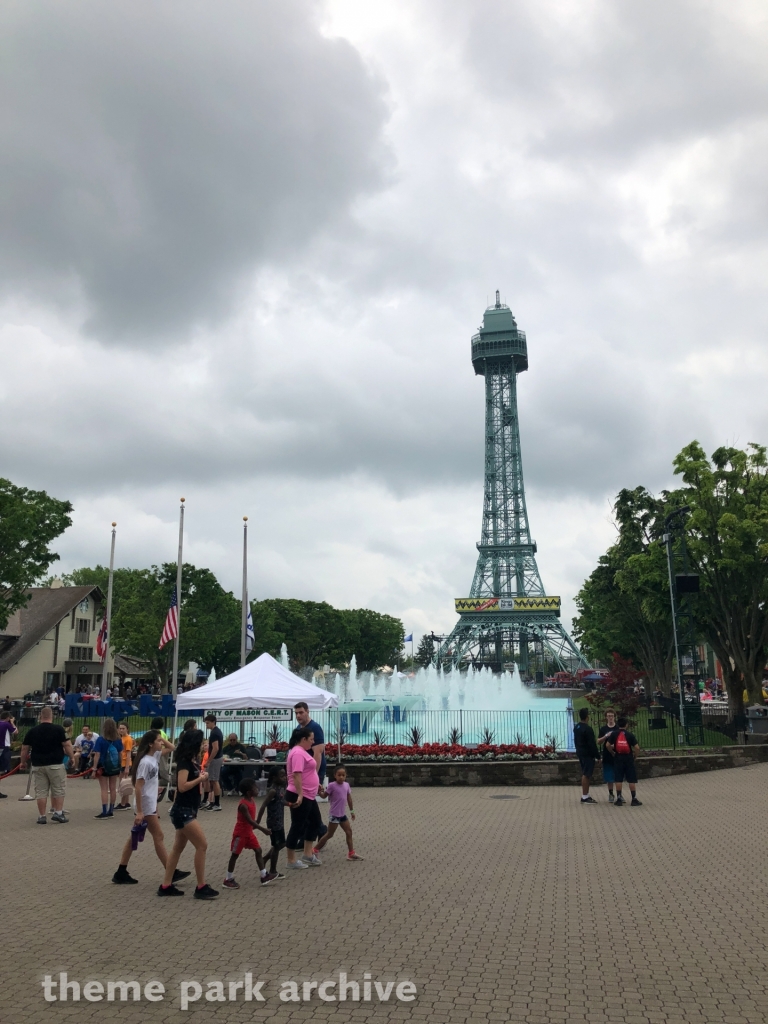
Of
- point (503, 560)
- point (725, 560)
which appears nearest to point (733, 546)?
point (725, 560)

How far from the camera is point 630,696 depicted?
33.6 m

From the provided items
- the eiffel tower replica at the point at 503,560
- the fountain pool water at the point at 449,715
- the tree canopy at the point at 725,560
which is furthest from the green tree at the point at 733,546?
the eiffel tower replica at the point at 503,560

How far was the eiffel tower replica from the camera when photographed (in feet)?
378

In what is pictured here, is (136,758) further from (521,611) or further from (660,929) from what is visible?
(521,611)

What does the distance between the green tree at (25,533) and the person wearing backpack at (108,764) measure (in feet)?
73.5

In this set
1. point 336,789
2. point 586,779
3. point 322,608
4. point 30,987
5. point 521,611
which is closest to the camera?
point 30,987

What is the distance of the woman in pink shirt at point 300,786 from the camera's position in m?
10.2

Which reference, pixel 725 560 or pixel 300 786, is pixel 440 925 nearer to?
pixel 300 786

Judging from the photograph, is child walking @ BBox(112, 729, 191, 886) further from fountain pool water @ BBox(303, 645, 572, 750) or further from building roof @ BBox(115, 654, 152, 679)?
building roof @ BBox(115, 654, 152, 679)

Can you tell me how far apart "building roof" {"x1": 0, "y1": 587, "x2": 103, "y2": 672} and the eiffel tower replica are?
59.0m

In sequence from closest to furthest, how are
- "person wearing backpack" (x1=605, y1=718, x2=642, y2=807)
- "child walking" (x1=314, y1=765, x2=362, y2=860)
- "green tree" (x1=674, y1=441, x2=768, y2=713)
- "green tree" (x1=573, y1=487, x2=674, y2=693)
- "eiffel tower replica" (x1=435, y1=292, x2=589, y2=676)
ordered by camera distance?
"child walking" (x1=314, y1=765, x2=362, y2=860), "person wearing backpack" (x1=605, y1=718, x2=642, y2=807), "green tree" (x1=674, y1=441, x2=768, y2=713), "green tree" (x1=573, y1=487, x2=674, y2=693), "eiffel tower replica" (x1=435, y1=292, x2=589, y2=676)

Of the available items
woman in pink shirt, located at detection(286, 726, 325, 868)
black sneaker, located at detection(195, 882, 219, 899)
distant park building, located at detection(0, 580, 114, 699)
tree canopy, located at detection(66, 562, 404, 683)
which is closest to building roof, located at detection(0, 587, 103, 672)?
distant park building, located at detection(0, 580, 114, 699)

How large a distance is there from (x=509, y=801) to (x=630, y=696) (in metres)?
18.7

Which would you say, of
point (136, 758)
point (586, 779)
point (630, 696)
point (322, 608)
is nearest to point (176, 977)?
point (136, 758)
